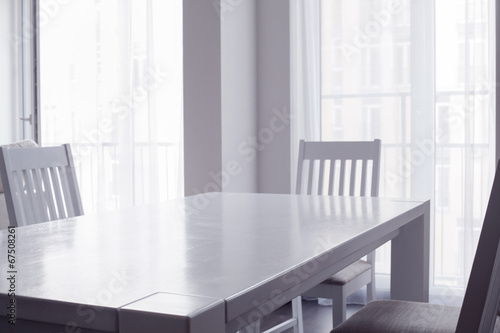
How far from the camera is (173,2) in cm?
409

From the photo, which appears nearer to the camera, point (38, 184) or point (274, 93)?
point (38, 184)

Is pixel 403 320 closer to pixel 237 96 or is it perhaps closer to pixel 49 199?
pixel 49 199

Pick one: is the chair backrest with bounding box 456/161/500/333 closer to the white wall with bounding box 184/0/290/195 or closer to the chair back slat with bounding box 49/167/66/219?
the chair back slat with bounding box 49/167/66/219

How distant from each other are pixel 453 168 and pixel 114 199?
2191 millimetres

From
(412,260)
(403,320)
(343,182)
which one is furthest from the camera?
(343,182)

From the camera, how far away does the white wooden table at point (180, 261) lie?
92 cm

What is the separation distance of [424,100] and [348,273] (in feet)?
4.92

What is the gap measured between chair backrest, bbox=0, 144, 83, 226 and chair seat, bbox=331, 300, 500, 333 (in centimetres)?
103

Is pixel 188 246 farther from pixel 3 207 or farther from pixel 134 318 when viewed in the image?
pixel 3 207

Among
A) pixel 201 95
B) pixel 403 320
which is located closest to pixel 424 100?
pixel 201 95

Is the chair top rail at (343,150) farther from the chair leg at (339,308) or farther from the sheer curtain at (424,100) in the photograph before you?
the sheer curtain at (424,100)

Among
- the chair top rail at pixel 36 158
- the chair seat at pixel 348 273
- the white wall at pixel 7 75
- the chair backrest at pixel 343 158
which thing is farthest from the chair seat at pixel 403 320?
the white wall at pixel 7 75

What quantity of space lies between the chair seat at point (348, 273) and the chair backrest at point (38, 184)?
3.15 ft

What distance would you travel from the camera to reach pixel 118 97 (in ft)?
14.1
